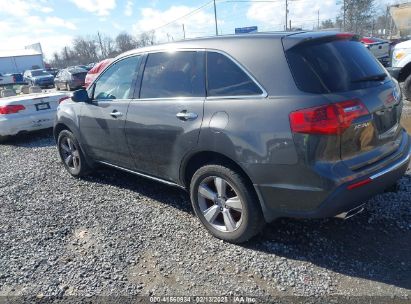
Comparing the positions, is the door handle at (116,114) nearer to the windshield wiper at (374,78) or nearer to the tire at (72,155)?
the tire at (72,155)

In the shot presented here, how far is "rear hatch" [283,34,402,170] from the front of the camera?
2.72m

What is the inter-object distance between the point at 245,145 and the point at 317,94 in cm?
67

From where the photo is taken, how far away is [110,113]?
4289 mm

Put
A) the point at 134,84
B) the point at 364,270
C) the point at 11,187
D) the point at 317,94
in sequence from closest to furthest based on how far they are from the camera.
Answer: the point at 317,94, the point at 364,270, the point at 134,84, the point at 11,187

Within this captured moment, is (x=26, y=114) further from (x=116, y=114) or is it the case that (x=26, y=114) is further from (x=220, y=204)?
(x=220, y=204)

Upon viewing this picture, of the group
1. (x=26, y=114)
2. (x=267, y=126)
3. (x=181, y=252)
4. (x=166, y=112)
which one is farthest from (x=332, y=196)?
(x=26, y=114)

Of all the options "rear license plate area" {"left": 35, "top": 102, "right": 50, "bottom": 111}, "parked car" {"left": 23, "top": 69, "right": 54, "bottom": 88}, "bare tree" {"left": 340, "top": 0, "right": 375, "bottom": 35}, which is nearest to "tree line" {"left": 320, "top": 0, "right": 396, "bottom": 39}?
"bare tree" {"left": 340, "top": 0, "right": 375, "bottom": 35}

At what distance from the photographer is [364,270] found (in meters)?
2.89

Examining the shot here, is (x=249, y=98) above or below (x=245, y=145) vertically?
above

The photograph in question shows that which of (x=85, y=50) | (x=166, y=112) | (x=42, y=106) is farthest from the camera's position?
(x=85, y=50)

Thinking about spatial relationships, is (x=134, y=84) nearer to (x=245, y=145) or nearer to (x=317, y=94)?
(x=245, y=145)

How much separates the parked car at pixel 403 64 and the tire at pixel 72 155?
24.0 ft

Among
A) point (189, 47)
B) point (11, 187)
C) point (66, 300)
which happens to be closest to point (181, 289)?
point (66, 300)

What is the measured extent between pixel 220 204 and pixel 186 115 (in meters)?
Answer: 0.88
